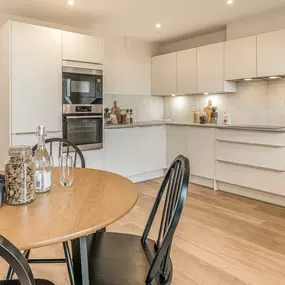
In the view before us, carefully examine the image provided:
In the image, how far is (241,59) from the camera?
3678 millimetres

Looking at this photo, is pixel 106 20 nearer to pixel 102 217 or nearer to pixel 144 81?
pixel 144 81

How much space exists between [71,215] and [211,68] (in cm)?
347

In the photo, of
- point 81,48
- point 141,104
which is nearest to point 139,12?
point 81,48

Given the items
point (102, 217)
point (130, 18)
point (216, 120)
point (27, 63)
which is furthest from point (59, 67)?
point (102, 217)

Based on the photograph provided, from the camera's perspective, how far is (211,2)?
319 cm

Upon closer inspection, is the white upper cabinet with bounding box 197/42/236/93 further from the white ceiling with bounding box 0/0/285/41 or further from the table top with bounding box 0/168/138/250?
the table top with bounding box 0/168/138/250

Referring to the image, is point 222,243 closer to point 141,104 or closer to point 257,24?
point 257,24

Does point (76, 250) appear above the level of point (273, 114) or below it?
below

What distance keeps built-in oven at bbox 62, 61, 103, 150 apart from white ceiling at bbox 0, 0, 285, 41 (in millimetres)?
635

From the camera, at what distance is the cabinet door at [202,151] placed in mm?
4008

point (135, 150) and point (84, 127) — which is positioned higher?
point (84, 127)

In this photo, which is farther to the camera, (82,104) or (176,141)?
(176,141)

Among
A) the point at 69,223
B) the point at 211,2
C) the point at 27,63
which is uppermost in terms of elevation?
the point at 211,2

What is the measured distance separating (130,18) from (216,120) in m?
→ 1.89
